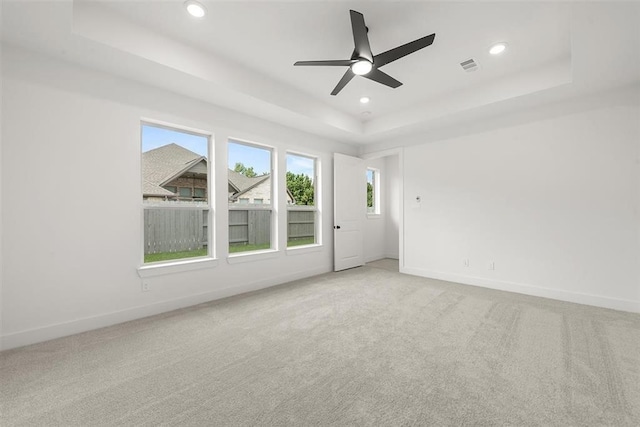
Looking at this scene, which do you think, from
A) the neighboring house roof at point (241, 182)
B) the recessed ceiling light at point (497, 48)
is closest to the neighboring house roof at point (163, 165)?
the neighboring house roof at point (241, 182)

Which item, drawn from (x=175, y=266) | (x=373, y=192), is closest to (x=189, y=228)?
(x=175, y=266)

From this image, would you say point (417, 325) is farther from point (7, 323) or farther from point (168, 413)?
point (7, 323)

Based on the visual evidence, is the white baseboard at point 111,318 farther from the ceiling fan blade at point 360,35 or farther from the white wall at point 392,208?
the white wall at point 392,208

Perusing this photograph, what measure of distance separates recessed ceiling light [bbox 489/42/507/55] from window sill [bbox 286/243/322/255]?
3770 mm

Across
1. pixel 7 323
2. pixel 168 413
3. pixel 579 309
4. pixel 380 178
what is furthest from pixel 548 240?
pixel 7 323

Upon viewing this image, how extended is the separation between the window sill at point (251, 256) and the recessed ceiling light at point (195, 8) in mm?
2792

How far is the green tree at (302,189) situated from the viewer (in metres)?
5.30

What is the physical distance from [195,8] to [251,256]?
2980 mm

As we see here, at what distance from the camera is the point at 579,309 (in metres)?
3.22

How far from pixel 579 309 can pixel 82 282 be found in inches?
220

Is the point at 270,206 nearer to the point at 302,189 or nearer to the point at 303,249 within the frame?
the point at 303,249

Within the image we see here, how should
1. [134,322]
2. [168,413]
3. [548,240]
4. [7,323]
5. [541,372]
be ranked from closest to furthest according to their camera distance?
[168,413] → [541,372] → [7,323] → [134,322] → [548,240]

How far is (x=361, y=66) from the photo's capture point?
99.0 inches

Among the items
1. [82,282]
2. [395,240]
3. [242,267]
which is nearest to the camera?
[82,282]
